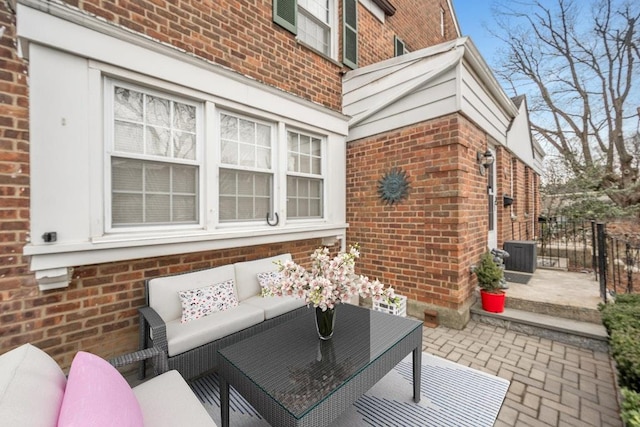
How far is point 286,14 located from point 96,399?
191 inches

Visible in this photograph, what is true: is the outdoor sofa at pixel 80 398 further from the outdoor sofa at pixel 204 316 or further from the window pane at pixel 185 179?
the window pane at pixel 185 179

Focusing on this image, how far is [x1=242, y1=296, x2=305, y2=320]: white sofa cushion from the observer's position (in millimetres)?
3132

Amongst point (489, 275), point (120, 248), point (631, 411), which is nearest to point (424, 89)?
point (489, 275)

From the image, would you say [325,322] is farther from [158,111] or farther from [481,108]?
[481,108]

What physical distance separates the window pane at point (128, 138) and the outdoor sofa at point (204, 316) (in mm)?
1357

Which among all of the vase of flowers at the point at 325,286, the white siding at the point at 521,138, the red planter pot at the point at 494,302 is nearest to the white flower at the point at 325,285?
the vase of flowers at the point at 325,286

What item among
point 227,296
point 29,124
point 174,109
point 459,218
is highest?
point 174,109

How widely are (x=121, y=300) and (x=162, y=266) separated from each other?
0.47 meters

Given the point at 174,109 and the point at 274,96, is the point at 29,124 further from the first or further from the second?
the point at 274,96

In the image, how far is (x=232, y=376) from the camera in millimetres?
1932

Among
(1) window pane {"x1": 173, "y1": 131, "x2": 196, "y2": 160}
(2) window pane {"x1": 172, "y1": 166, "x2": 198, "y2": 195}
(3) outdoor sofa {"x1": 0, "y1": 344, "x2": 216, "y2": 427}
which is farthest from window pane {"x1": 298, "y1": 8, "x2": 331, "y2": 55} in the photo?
(3) outdoor sofa {"x1": 0, "y1": 344, "x2": 216, "y2": 427}

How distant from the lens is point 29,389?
1.19 m

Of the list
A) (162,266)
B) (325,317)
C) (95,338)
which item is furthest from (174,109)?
(325,317)

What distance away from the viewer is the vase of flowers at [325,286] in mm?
2047
